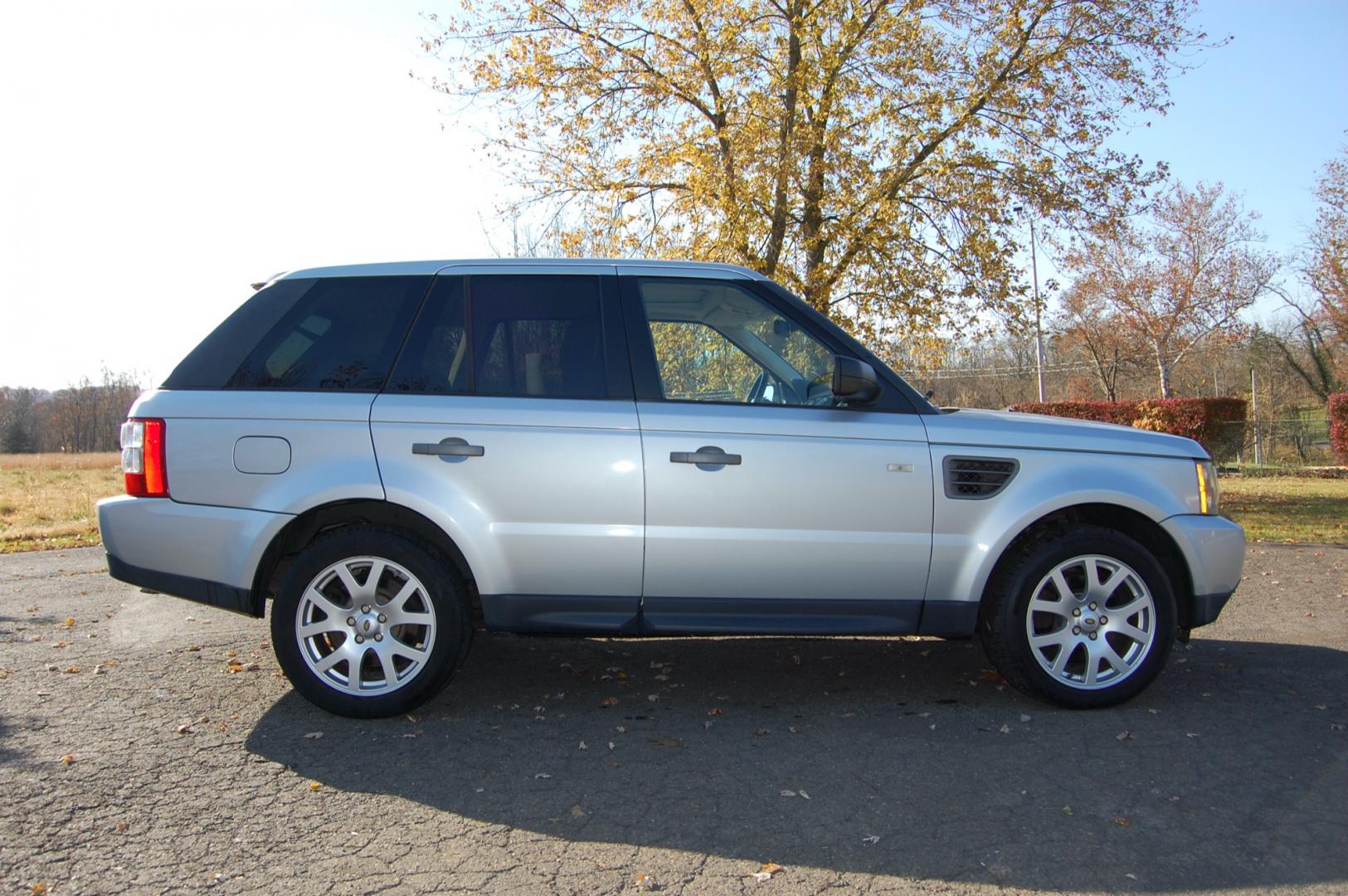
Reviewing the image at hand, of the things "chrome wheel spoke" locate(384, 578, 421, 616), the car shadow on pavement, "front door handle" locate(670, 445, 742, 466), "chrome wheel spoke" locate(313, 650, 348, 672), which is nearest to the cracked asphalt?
the car shadow on pavement

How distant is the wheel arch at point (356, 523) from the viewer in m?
4.54

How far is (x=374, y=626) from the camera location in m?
4.49

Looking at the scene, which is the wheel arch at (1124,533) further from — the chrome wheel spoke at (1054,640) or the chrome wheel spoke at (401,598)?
the chrome wheel spoke at (401,598)

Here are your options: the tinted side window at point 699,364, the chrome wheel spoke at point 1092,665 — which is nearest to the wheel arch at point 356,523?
the tinted side window at point 699,364

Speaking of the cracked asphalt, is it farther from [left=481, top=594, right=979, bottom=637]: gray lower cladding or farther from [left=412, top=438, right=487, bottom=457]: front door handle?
[left=412, top=438, right=487, bottom=457]: front door handle

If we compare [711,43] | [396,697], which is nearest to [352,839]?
[396,697]

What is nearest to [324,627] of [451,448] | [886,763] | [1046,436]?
[451,448]

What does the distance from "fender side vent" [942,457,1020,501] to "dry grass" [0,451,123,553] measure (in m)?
10.9

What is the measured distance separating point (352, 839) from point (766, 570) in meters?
2.02

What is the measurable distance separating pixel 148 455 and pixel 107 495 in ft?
56.8

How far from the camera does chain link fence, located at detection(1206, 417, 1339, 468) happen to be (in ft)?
87.7

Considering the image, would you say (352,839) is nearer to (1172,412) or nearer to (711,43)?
(711,43)

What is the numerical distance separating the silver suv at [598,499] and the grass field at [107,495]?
7.84 meters

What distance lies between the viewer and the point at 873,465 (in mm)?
4512
